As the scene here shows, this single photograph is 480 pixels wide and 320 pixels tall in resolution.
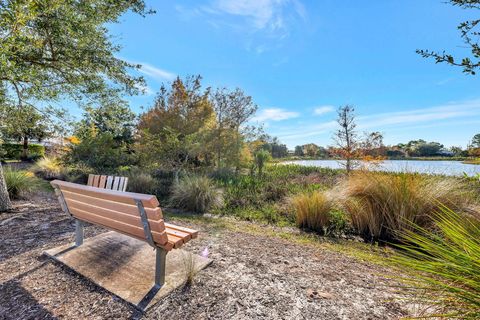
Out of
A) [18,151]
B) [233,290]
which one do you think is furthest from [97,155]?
[18,151]

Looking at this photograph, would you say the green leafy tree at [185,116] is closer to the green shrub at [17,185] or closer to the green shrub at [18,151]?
the green shrub at [17,185]

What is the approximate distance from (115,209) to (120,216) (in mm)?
75

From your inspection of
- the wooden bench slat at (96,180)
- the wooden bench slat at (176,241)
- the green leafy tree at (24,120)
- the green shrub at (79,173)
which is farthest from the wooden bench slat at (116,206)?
the green shrub at (79,173)

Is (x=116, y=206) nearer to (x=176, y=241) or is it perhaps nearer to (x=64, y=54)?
(x=176, y=241)

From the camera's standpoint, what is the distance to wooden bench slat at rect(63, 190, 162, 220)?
1.68 m

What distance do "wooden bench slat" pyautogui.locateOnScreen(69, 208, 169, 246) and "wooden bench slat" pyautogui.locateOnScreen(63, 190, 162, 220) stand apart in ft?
0.45

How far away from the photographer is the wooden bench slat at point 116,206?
5.51 ft

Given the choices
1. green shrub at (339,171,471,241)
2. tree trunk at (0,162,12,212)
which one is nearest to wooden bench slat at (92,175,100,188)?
tree trunk at (0,162,12,212)

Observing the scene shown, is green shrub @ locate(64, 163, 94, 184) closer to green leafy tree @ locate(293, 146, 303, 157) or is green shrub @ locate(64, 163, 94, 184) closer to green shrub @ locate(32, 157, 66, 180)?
green shrub @ locate(32, 157, 66, 180)

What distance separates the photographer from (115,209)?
200cm

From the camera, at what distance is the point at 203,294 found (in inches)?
72.9

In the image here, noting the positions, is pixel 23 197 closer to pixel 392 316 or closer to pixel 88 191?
pixel 88 191

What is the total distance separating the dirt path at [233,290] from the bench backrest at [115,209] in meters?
0.51

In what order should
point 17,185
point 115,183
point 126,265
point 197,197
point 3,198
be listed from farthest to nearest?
1. point 197,197
2. point 17,185
3. point 3,198
4. point 115,183
5. point 126,265
